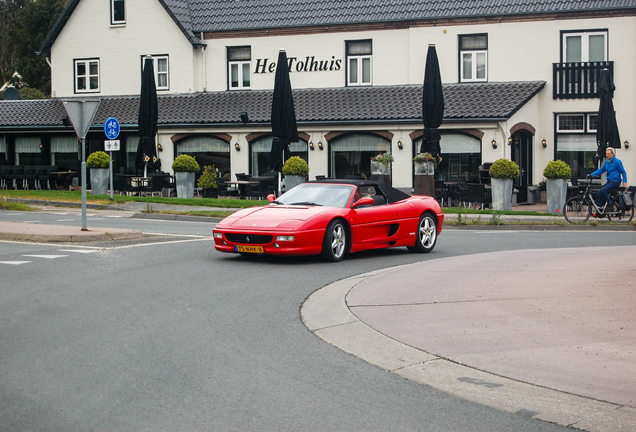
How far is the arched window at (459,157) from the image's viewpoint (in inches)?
1241

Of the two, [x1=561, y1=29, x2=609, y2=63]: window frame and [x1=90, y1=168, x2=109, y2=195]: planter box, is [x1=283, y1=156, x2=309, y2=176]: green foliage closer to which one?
[x1=90, y1=168, x2=109, y2=195]: planter box

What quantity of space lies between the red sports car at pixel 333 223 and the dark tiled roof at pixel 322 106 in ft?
53.5

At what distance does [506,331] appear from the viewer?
7996 millimetres

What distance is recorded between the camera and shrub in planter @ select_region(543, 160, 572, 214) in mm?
25422

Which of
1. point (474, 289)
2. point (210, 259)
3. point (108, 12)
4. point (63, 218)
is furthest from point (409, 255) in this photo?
point (108, 12)

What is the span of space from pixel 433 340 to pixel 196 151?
28648 mm

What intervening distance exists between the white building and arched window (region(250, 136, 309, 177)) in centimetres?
6

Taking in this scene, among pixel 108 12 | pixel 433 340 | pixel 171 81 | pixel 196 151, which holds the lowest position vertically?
pixel 433 340

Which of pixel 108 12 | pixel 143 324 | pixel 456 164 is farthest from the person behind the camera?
pixel 108 12

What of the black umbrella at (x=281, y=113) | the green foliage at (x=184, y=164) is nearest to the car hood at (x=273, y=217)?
the black umbrella at (x=281, y=113)

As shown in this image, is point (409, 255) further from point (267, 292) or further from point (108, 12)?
point (108, 12)

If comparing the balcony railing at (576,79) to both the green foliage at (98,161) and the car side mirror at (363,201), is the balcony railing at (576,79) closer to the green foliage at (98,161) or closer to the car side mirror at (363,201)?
the green foliage at (98,161)

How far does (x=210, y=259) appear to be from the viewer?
1338cm

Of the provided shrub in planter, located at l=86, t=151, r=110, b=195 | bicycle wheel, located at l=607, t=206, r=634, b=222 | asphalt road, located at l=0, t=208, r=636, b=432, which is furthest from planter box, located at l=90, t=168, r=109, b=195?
asphalt road, located at l=0, t=208, r=636, b=432
